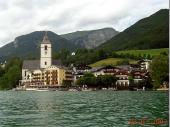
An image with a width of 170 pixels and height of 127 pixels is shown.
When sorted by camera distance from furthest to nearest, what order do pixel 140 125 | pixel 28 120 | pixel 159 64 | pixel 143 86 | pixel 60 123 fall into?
pixel 143 86 → pixel 159 64 → pixel 28 120 → pixel 60 123 → pixel 140 125

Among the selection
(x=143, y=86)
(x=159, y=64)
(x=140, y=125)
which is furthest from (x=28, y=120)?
(x=143, y=86)

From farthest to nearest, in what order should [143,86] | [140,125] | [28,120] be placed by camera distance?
1. [143,86]
2. [28,120]
3. [140,125]

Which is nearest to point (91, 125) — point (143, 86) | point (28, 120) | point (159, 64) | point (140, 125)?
point (140, 125)

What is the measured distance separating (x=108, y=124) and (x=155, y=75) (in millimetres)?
126084

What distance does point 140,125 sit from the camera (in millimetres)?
34906

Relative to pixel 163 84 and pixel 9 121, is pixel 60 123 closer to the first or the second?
pixel 9 121

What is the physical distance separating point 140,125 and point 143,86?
164 meters

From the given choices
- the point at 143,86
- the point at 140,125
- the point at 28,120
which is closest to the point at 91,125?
the point at 140,125

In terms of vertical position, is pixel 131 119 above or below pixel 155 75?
below

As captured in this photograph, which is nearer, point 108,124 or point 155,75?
point 108,124

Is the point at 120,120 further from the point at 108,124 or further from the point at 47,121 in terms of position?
the point at 47,121

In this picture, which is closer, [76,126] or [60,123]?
[76,126]

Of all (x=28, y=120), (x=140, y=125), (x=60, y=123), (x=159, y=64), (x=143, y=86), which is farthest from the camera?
(x=143, y=86)

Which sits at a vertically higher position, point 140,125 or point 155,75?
point 155,75
